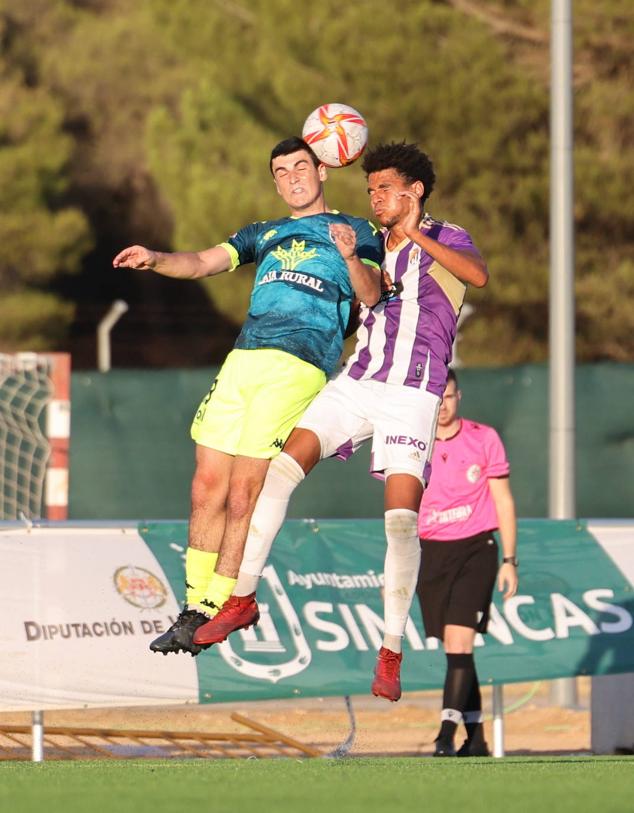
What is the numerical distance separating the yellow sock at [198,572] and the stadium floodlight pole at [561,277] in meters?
6.62

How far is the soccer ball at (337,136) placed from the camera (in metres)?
8.52

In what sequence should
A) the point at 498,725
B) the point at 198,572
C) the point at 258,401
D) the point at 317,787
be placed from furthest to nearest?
the point at 498,725 → the point at 198,572 → the point at 258,401 → the point at 317,787

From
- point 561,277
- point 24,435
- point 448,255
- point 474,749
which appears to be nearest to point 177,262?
point 448,255

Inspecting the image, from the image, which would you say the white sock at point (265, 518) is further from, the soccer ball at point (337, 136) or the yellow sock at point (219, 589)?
the soccer ball at point (337, 136)

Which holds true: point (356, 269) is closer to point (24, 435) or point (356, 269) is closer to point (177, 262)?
point (177, 262)

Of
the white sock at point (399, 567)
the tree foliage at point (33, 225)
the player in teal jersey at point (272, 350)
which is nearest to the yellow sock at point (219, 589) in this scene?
the player in teal jersey at point (272, 350)

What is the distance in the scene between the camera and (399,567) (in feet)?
27.4

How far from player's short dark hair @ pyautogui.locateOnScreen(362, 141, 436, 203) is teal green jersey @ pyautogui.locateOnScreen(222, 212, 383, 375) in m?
0.28

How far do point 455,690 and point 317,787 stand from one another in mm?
4129

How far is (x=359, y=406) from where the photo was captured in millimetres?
8422

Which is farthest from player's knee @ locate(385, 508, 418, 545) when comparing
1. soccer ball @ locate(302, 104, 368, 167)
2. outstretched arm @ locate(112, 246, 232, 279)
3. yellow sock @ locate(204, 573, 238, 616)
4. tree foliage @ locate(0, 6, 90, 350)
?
tree foliage @ locate(0, 6, 90, 350)

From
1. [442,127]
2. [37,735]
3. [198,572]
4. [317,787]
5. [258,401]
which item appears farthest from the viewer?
[442,127]

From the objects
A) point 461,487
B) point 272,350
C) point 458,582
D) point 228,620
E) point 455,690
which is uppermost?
point 272,350

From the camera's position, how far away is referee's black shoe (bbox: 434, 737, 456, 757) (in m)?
10.3
